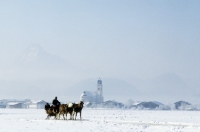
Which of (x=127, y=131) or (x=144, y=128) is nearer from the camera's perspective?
(x=127, y=131)

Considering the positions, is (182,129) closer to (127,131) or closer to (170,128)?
(170,128)

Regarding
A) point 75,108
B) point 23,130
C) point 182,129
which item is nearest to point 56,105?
point 75,108

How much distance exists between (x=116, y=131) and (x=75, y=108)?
1390 cm

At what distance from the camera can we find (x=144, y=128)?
2895cm

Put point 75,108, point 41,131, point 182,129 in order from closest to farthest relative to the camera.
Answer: point 41,131, point 182,129, point 75,108

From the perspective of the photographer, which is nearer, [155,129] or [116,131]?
[116,131]

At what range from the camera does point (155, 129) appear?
93.1 feet

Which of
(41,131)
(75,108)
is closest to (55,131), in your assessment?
(41,131)

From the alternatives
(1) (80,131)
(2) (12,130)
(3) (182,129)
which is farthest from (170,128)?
(2) (12,130)

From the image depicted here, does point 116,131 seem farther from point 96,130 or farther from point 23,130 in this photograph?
point 23,130

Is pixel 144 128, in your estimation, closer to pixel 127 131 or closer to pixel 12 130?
pixel 127 131

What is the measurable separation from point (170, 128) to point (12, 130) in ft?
36.7

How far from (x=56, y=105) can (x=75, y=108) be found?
101 inches

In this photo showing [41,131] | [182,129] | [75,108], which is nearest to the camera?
[41,131]
